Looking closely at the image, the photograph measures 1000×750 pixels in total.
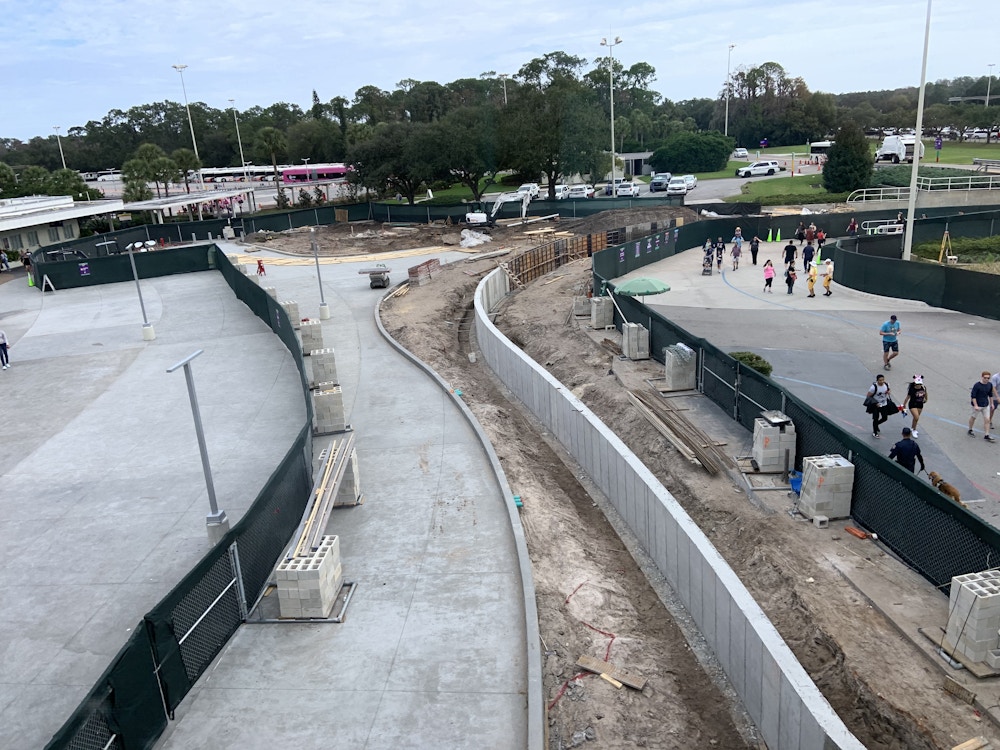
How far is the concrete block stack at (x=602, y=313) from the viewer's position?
2683 centimetres

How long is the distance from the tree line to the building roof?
46.6ft

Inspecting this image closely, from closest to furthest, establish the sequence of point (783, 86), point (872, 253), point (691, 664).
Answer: point (691, 664)
point (872, 253)
point (783, 86)

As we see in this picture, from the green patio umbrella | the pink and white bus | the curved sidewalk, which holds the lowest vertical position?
the curved sidewalk

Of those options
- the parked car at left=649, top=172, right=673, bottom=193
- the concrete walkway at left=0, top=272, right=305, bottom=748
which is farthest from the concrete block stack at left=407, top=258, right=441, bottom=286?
the parked car at left=649, top=172, right=673, bottom=193

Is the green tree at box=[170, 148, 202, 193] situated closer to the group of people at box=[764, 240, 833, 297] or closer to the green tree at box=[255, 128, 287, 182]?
the green tree at box=[255, 128, 287, 182]

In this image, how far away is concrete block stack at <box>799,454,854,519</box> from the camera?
13.4 metres

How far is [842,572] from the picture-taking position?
39.8ft

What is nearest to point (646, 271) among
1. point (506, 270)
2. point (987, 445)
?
point (506, 270)

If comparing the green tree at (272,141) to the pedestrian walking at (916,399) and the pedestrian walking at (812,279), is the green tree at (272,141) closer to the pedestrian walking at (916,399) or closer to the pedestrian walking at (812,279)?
the pedestrian walking at (812,279)

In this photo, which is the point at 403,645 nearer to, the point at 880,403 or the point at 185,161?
the point at 880,403

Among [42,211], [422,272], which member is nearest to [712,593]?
[422,272]

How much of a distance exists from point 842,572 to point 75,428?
18.9m

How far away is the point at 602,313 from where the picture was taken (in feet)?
88.6

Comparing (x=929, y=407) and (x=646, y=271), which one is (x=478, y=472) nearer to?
(x=929, y=407)
